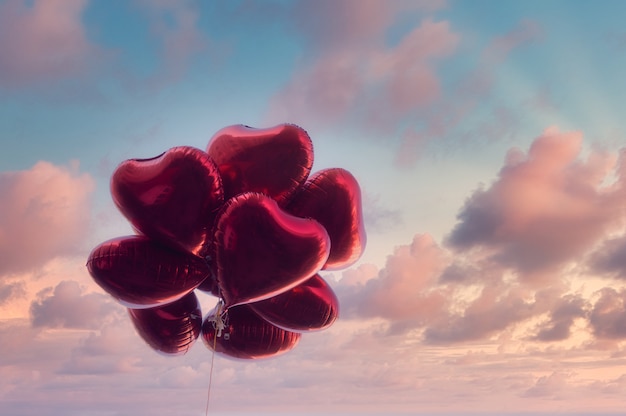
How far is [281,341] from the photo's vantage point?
9039 millimetres

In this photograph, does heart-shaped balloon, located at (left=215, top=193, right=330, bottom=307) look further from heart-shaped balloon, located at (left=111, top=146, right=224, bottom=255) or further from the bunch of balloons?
heart-shaped balloon, located at (left=111, top=146, right=224, bottom=255)

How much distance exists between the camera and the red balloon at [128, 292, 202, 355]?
8.64 meters

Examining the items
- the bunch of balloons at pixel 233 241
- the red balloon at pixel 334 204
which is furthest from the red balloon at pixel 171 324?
the red balloon at pixel 334 204

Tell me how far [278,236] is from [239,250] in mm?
463

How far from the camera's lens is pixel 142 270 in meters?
7.67

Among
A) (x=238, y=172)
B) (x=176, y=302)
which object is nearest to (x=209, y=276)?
(x=176, y=302)

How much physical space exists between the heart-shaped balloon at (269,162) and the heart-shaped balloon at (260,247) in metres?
0.55

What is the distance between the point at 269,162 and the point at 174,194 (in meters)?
1.24

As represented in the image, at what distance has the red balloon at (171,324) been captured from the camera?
8641 millimetres

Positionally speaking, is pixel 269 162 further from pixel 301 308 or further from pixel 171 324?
pixel 171 324

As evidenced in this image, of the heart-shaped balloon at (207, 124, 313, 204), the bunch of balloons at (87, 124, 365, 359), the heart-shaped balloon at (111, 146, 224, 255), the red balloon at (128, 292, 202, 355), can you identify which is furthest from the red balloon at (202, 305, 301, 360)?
the heart-shaped balloon at (207, 124, 313, 204)

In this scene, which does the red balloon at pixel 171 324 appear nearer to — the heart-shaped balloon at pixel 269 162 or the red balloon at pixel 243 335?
the red balloon at pixel 243 335

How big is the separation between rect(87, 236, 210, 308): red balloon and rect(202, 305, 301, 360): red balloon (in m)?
1.01

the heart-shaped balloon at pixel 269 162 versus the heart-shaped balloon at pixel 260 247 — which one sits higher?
the heart-shaped balloon at pixel 269 162
